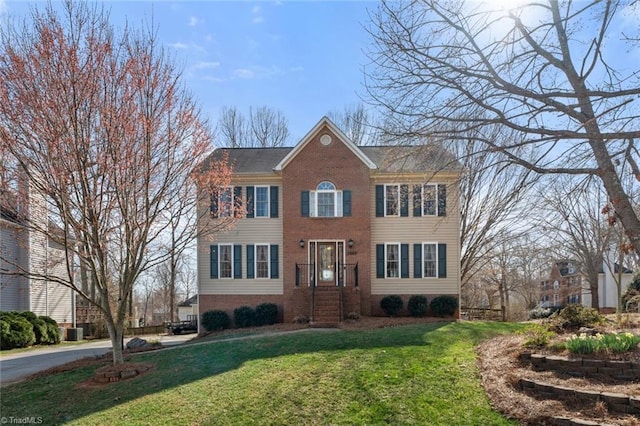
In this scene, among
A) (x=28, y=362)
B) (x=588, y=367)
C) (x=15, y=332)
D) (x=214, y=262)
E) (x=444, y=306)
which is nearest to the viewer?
(x=588, y=367)

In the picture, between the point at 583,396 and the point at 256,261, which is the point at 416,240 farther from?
the point at 583,396

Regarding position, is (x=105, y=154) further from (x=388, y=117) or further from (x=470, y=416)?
(x=470, y=416)

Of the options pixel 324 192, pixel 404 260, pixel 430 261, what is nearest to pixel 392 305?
pixel 404 260

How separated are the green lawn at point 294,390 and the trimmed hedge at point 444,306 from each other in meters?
7.12

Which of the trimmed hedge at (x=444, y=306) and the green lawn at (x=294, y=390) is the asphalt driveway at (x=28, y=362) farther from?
the trimmed hedge at (x=444, y=306)

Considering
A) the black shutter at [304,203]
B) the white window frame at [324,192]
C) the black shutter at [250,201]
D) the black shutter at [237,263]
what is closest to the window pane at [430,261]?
the white window frame at [324,192]

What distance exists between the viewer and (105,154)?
9.08 m

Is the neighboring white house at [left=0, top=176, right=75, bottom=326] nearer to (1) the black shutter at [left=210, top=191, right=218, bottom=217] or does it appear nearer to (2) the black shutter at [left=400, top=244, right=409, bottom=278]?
(1) the black shutter at [left=210, top=191, right=218, bottom=217]

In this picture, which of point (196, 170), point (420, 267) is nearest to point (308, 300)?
point (420, 267)

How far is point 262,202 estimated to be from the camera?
19.3 metres

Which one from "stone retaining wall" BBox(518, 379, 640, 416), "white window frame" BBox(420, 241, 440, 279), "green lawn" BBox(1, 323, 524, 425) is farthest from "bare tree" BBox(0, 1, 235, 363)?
"white window frame" BBox(420, 241, 440, 279)

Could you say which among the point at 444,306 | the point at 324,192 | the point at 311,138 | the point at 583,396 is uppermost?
the point at 311,138

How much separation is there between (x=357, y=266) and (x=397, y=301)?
6.83 ft

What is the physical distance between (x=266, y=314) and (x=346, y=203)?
215 inches
